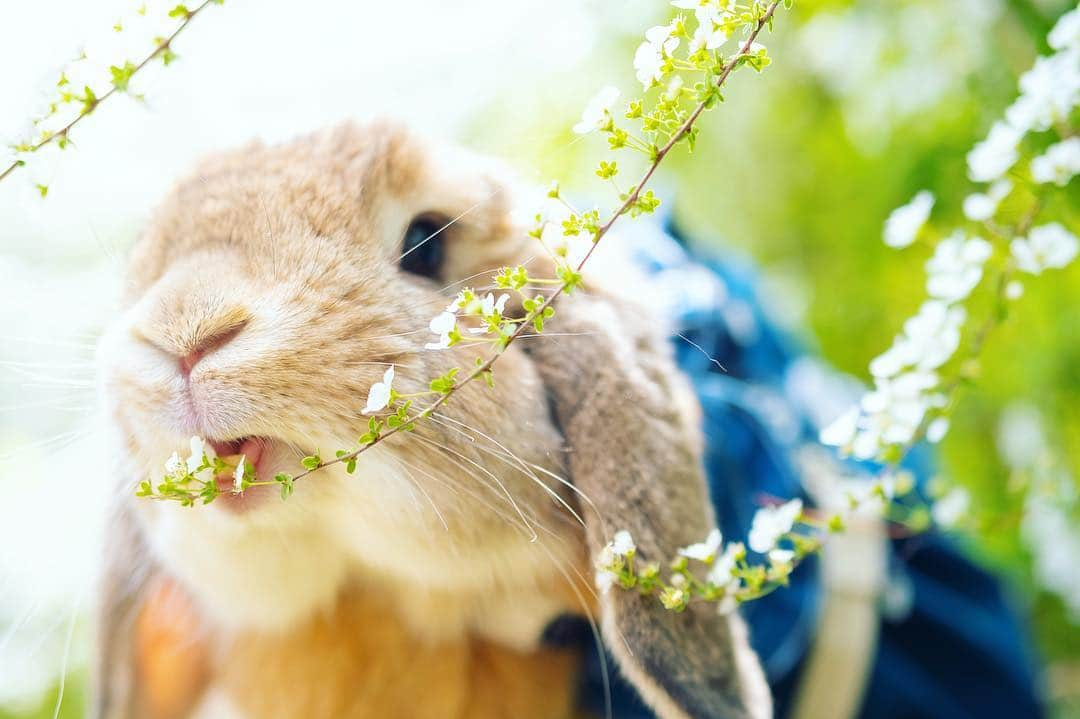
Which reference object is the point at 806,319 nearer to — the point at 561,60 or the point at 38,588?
the point at 561,60

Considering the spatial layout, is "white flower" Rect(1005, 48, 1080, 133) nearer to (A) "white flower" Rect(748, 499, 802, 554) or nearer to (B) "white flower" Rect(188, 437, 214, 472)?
(A) "white flower" Rect(748, 499, 802, 554)

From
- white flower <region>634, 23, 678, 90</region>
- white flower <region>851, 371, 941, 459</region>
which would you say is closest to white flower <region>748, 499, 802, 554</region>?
white flower <region>851, 371, 941, 459</region>

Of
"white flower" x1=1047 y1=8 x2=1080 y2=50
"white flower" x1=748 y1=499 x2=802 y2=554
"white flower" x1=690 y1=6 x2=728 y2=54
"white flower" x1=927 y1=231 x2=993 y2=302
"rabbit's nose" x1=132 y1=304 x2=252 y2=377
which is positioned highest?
"white flower" x1=1047 y1=8 x2=1080 y2=50

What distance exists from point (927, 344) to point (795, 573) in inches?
30.4

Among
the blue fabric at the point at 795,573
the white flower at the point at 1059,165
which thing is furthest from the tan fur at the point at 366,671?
the white flower at the point at 1059,165

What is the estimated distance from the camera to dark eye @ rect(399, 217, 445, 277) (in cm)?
121

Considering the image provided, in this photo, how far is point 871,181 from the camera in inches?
90.3

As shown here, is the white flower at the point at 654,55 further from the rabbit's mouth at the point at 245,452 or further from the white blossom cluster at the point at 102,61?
the rabbit's mouth at the point at 245,452

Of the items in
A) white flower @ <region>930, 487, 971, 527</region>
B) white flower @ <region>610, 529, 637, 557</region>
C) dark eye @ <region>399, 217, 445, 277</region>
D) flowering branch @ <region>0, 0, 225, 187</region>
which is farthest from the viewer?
white flower @ <region>930, 487, 971, 527</region>

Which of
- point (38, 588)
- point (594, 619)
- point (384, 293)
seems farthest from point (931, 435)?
point (38, 588)

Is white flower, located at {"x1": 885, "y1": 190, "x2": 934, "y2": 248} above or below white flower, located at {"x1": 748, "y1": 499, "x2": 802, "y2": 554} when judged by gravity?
above

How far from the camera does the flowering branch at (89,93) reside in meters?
0.82

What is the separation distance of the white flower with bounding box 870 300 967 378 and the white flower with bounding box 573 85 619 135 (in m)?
0.44

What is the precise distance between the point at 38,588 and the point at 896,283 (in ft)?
6.05
